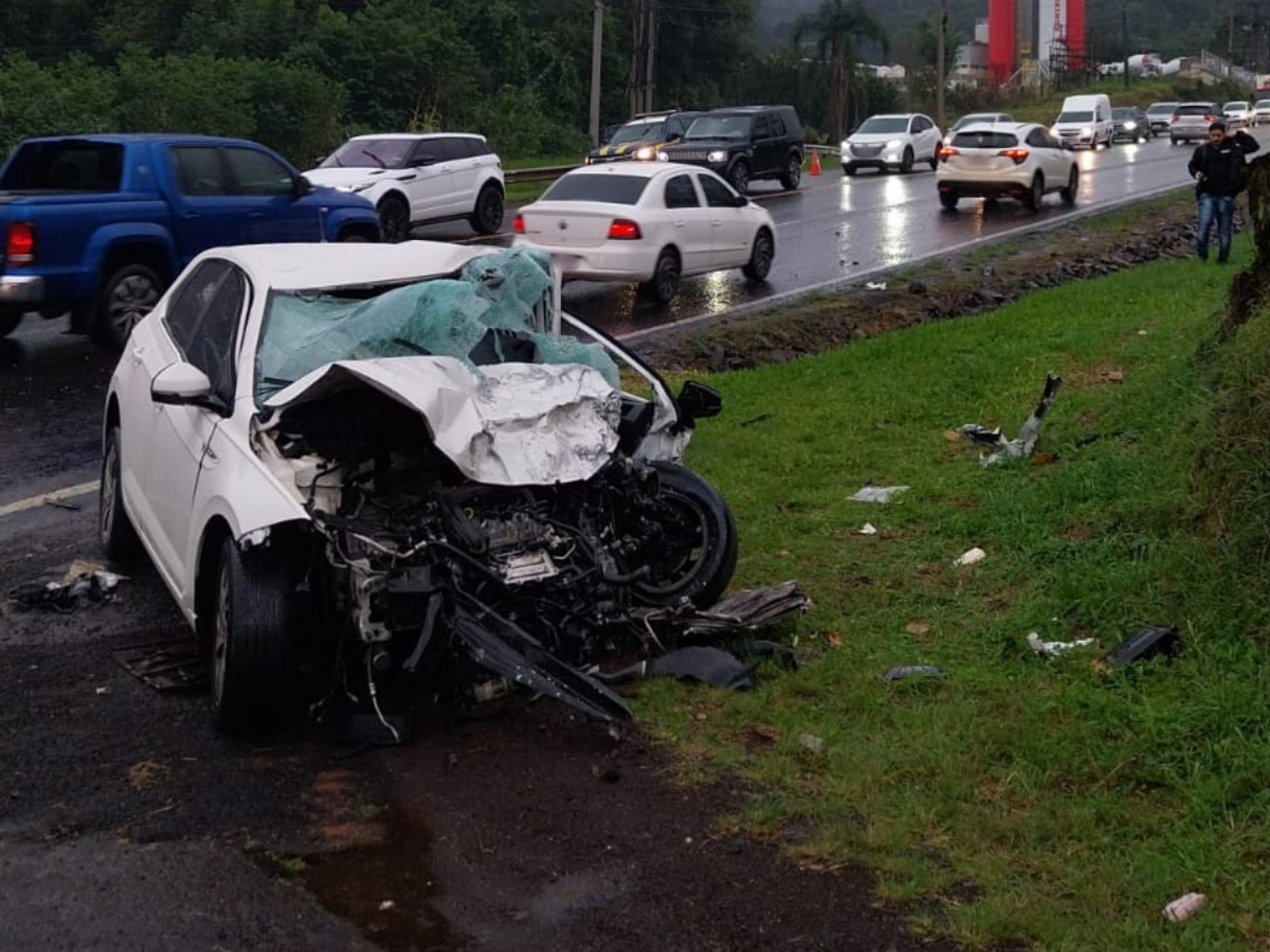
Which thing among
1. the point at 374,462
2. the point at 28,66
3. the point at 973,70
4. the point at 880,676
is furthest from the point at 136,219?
the point at 973,70

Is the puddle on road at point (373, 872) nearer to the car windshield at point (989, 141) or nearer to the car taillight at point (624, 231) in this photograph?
the car taillight at point (624, 231)

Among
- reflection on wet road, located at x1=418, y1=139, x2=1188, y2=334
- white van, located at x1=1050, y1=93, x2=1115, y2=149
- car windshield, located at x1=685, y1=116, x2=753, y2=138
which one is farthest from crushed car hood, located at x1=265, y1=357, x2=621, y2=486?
white van, located at x1=1050, y1=93, x2=1115, y2=149

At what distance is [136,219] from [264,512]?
9062mm

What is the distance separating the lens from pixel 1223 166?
717 inches

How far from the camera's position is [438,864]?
4.90 metres

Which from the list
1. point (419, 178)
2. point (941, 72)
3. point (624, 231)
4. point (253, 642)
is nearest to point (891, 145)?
point (419, 178)

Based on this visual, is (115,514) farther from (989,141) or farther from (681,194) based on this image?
(989,141)

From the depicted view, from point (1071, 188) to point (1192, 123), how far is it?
2879 centimetres

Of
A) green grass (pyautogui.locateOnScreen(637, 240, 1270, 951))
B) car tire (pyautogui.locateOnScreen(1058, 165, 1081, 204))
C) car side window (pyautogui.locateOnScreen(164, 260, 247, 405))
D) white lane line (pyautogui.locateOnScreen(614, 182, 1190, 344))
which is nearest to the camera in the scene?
green grass (pyautogui.locateOnScreen(637, 240, 1270, 951))

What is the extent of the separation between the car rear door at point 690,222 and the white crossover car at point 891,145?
73.2ft

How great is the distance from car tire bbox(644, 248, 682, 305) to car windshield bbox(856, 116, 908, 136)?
2425 cm

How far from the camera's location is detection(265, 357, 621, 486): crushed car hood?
5879 millimetres

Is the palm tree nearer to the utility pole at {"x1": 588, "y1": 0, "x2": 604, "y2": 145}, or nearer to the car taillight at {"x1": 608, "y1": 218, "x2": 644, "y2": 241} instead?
the utility pole at {"x1": 588, "y1": 0, "x2": 604, "y2": 145}

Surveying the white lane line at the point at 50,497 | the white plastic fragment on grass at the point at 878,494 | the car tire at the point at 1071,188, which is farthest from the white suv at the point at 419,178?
the white plastic fragment on grass at the point at 878,494
